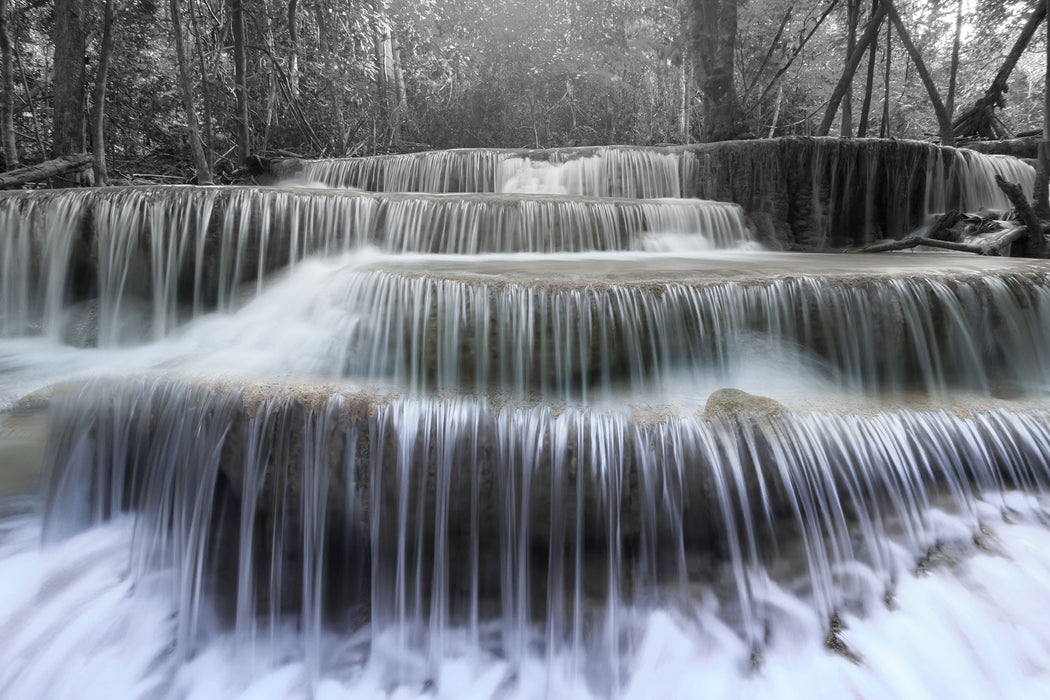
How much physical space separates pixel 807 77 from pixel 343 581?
19682 mm

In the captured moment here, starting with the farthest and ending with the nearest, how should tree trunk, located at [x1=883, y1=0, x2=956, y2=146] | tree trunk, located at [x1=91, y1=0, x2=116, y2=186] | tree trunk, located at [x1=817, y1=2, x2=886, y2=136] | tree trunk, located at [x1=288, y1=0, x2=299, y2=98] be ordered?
tree trunk, located at [x1=288, y1=0, x2=299, y2=98]
tree trunk, located at [x1=817, y1=2, x2=886, y2=136]
tree trunk, located at [x1=883, y1=0, x2=956, y2=146]
tree trunk, located at [x1=91, y1=0, x2=116, y2=186]

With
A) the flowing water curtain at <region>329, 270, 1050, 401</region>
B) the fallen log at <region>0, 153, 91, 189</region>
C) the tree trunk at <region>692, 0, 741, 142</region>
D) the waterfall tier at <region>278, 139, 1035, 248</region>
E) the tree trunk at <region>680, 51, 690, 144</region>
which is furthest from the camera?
the tree trunk at <region>680, 51, 690, 144</region>

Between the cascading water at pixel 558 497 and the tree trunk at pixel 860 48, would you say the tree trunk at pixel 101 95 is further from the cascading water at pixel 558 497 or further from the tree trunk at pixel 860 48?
the tree trunk at pixel 860 48

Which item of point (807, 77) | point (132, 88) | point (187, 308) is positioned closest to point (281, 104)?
point (132, 88)

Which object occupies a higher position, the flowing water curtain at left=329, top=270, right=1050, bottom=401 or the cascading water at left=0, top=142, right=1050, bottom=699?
the flowing water curtain at left=329, top=270, right=1050, bottom=401

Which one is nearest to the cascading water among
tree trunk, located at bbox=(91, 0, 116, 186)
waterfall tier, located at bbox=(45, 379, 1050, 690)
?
waterfall tier, located at bbox=(45, 379, 1050, 690)

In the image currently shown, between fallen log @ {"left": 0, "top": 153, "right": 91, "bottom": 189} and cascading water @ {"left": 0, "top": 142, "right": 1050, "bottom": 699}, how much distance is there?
3683 mm

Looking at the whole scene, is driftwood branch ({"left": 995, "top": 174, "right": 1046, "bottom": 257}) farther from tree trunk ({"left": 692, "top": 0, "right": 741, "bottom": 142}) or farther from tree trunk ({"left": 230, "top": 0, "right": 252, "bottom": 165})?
tree trunk ({"left": 230, "top": 0, "right": 252, "bottom": 165})

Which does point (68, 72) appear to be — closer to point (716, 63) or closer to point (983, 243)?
point (716, 63)

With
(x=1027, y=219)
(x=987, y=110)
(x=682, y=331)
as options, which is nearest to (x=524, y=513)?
(x=682, y=331)

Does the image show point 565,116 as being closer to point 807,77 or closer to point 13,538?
point 807,77

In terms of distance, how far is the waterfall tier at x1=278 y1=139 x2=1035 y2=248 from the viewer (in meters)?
7.06

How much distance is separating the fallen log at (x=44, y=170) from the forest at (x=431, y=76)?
0.12m

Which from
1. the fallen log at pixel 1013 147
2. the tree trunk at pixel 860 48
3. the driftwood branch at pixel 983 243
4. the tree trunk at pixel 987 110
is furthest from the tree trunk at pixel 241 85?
the tree trunk at pixel 987 110
